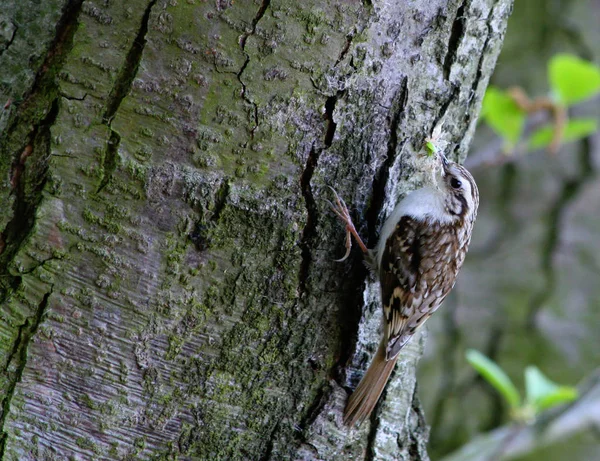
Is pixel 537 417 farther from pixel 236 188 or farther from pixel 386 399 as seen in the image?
pixel 236 188

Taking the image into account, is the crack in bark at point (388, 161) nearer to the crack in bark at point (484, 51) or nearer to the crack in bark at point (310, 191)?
the crack in bark at point (310, 191)

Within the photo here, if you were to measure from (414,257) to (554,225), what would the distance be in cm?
187

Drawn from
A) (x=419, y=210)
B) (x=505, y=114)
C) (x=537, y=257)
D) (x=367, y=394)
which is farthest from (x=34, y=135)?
(x=537, y=257)

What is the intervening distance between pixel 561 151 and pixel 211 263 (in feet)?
9.02

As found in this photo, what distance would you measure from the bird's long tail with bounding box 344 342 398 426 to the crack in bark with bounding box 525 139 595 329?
2298mm

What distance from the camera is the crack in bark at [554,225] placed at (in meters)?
3.71

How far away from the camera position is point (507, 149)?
2561 millimetres

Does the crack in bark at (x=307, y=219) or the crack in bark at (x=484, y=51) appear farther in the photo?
the crack in bark at (x=484, y=51)

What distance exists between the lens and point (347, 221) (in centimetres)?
157

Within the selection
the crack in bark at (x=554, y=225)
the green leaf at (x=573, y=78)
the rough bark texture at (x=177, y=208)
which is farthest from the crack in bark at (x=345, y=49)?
the crack in bark at (x=554, y=225)

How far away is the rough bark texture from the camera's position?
54.8 inches

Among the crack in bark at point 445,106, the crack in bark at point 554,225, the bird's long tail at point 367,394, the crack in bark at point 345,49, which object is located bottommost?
the bird's long tail at point 367,394

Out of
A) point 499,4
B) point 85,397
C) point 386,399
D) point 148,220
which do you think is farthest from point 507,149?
point 85,397

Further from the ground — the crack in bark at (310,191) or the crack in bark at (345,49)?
the crack in bark at (345,49)
